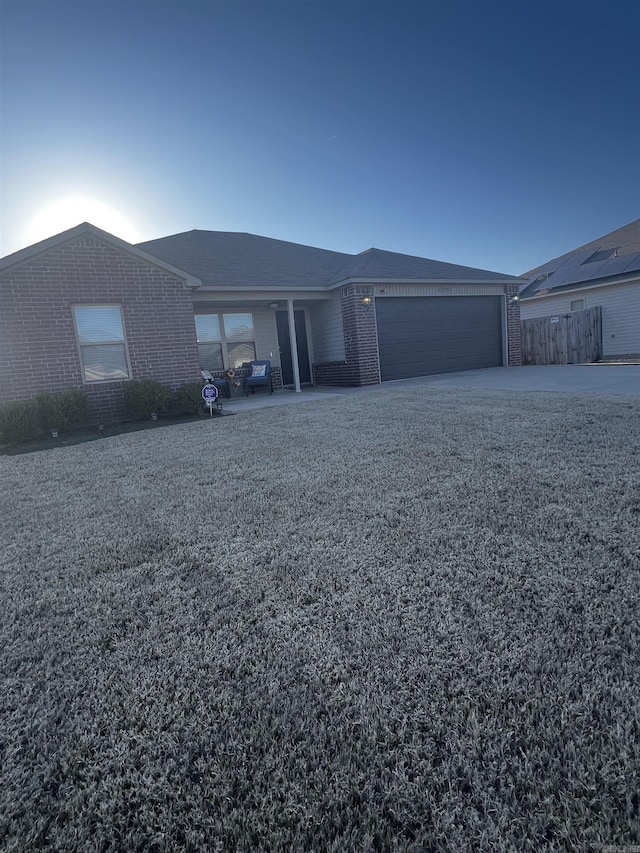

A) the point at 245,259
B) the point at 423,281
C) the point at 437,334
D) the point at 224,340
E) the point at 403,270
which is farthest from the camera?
the point at 437,334

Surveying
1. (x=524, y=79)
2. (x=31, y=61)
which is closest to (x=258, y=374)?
(x=31, y=61)

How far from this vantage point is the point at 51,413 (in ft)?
23.9

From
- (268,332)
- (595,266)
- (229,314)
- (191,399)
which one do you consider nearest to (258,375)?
(268,332)

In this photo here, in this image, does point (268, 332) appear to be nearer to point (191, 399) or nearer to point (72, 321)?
point (191, 399)

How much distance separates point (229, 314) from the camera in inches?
486

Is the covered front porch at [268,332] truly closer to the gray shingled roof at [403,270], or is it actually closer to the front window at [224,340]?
the front window at [224,340]

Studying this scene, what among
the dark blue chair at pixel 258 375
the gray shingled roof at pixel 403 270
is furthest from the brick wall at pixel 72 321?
the gray shingled roof at pixel 403 270

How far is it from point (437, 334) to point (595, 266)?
34.1 ft

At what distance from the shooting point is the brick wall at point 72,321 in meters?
7.85

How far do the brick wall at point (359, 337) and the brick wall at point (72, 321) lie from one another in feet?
15.6

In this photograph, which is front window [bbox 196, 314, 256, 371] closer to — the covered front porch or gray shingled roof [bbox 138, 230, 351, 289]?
the covered front porch

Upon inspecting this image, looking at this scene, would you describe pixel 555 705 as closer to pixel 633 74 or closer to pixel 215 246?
pixel 215 246

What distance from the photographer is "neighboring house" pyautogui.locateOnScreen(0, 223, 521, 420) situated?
26.4 ft

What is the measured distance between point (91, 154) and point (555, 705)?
11909mm
